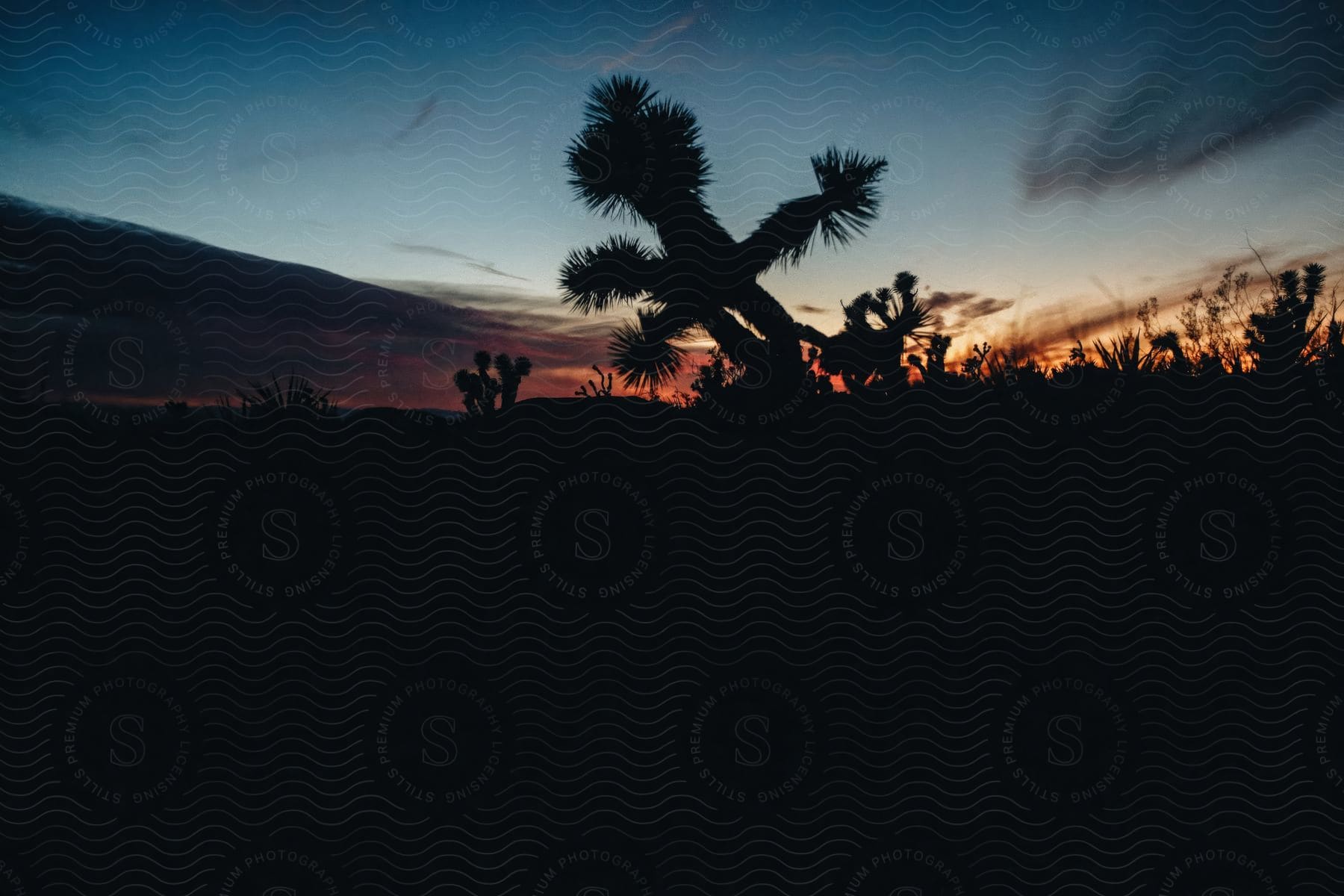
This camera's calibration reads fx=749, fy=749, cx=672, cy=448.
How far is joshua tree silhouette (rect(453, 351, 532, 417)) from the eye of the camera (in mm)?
3721

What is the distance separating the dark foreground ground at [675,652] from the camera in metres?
3.51

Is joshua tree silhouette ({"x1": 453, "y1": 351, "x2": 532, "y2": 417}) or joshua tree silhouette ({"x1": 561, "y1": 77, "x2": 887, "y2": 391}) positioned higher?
joshua tree silhouette ({"x1": 561, "y1": 77, "x2": 887, "y2": 391})

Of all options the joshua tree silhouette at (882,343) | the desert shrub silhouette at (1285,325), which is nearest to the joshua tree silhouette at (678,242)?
the joshua tree silhouette at (882,343)

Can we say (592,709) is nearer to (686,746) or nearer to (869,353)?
(686,746)

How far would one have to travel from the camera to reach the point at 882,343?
4.03m

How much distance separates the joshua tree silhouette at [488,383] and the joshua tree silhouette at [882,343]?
5.30ft

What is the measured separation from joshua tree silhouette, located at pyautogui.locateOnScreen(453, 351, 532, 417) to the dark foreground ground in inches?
5.5

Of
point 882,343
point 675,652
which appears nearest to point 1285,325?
point 882,343

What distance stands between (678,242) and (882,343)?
1357mm

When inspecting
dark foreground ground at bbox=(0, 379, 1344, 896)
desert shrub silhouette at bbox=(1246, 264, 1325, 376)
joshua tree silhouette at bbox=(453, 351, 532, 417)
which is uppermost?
desert shrub silhouette at bbox=(1246, 264, 1325, 376)

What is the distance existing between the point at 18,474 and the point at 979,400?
4807 millimetres

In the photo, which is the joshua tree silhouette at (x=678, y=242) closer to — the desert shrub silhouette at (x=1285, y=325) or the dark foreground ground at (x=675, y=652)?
the dark foreground ground at (x=675, y=652)

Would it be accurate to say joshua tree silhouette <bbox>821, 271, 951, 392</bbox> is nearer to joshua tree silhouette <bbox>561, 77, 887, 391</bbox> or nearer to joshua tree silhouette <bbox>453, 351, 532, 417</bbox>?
joshua tree silhouette <bbox>561, 77, 887, 391</bbox>

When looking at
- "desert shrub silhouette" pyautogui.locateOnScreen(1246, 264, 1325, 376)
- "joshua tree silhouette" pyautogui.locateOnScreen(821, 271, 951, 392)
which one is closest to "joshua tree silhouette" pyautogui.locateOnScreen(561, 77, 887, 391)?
"joshua tree silhouette" pyautogui.locateOnScreen(821, 271, 951, 392)
